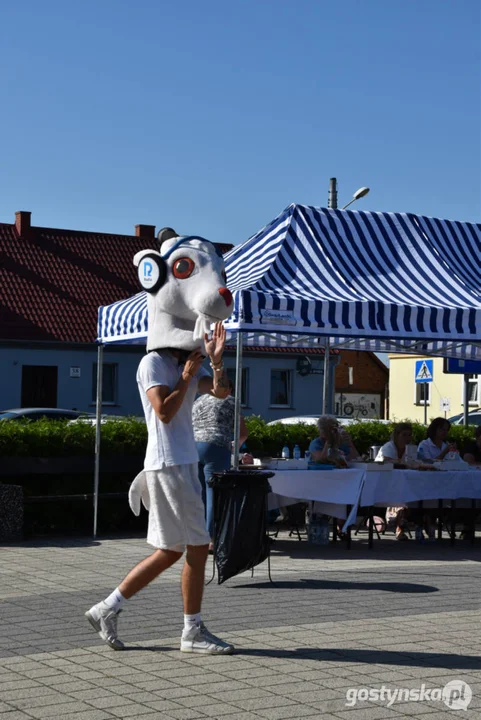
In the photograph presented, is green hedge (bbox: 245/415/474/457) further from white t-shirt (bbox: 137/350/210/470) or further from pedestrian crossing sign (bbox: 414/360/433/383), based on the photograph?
white t-shirt (bbox: 137/350/210/470)

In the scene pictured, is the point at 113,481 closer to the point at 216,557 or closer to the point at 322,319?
the point at 322,319

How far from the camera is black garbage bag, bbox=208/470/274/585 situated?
32.3 feet

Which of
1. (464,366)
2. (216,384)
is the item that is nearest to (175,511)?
(216,384)

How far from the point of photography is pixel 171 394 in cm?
712

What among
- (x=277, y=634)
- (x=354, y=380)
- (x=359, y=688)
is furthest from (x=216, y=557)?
(x=354, y=380)

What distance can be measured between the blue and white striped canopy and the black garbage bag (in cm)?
207

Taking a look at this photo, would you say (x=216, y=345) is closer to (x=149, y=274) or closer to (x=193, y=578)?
(x=149, y=274)

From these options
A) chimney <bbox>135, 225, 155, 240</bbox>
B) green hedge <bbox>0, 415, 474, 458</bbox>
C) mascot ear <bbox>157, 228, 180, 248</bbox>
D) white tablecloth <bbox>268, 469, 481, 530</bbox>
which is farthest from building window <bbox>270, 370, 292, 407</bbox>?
mascot ear <bbox>157, 228, 180, 248</bbox>

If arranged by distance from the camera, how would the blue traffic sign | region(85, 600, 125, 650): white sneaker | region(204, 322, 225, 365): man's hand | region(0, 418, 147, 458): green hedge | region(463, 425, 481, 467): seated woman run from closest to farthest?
region(204, 322, 225, 365): man's hand → region(85, 600, 125, 650): white sneaker → region(0, 418, 147, 458): green hedge → region(463, 425, 481, 467): seated woman → the blue traffic sign

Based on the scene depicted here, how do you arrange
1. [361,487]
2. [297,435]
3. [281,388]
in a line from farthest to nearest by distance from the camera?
1. [281,388]
2. [297,435]
3. [361,487]

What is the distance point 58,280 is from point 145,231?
652 centimetres

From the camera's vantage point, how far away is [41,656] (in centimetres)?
703

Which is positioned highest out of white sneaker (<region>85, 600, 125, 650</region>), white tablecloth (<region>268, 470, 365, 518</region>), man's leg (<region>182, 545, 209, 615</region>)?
white tablecloth (<region>268, 470, 365, 518</region>)

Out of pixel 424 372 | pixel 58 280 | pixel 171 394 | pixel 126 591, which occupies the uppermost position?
pixel 58 280
